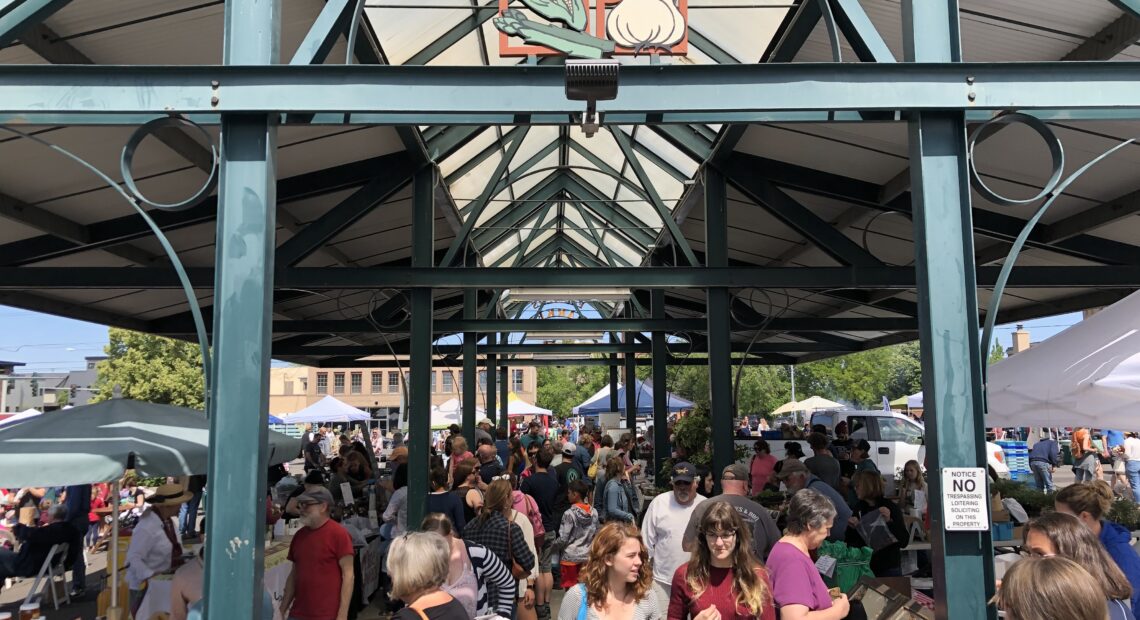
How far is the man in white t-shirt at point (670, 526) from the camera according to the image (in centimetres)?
518

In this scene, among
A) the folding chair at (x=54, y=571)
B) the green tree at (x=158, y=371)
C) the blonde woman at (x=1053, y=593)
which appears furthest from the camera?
the green tree at (x=158, y=371)

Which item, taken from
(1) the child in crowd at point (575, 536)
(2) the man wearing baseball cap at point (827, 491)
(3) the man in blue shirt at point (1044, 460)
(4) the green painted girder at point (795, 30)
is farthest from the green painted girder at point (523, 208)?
(3) the man in blue shirt at point (1044, 460)

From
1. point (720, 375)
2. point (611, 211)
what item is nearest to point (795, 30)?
point (720, 375)

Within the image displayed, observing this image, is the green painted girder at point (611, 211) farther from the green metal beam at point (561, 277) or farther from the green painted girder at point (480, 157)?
the green metal beam at point (561, 277)

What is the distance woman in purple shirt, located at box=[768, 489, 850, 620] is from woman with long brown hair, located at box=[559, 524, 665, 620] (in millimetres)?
580

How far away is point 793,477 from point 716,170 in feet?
16.0

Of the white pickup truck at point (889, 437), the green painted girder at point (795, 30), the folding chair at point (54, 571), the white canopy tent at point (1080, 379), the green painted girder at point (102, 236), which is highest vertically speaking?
the green painted girder at point (795, 30)

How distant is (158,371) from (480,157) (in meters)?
38.7

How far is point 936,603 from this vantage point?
3650 millimetres

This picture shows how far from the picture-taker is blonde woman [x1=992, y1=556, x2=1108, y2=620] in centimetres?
222

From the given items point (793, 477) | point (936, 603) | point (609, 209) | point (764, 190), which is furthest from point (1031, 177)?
point (609, 209)

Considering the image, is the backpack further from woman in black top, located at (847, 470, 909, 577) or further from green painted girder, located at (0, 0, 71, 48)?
green painted girder, located at (0, 0, 71, 48)

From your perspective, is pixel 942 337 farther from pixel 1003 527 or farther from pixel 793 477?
pixel 1003 527

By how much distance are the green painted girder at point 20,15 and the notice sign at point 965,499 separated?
447cm
